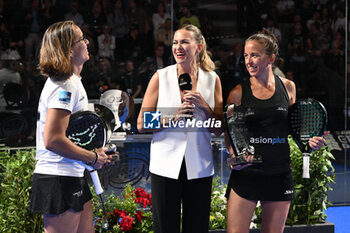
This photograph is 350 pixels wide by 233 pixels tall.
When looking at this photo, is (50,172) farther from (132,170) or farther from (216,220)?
(132,170)

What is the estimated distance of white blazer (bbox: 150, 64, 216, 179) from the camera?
2430mm

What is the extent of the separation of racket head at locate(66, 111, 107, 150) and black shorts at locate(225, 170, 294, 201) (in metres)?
0.74

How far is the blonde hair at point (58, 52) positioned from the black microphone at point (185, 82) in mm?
565

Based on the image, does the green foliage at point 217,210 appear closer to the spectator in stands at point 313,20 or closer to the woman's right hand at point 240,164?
the woman's right hand at point 240,164

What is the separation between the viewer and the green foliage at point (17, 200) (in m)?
3.18

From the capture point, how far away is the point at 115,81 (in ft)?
25.0

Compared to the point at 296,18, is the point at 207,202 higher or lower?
lower

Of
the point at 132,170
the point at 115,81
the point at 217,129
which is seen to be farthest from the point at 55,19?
the point at 217,129

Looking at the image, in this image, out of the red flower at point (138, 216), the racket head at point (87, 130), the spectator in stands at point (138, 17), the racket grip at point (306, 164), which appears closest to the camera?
the racket head at point (87, 130)

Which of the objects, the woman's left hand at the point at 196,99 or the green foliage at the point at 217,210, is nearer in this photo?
the woman's left hand at the point at 196,99

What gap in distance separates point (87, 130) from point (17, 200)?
1.25 m

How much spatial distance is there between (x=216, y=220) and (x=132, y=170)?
3.15 feet

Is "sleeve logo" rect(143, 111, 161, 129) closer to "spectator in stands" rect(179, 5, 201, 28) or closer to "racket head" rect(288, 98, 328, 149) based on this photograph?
"racket head" rect(288, 98, 328, 149)

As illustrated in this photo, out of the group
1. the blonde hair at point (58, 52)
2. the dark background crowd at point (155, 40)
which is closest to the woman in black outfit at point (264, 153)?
the blonde hair at point (58, 52)
